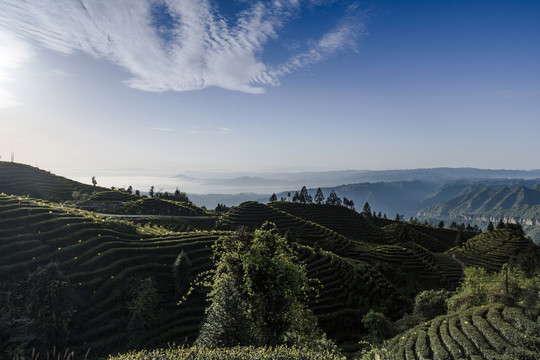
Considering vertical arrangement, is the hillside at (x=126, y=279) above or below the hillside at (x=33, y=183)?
below

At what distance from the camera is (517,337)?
21.2 meters

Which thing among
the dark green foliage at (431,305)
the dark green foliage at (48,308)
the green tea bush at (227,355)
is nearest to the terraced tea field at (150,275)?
the dark green foliage at (48,308)

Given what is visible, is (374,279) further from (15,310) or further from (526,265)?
(15,310)

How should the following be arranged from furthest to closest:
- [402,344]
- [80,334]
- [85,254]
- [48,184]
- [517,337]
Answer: [48,184] → [85,254] → [80,334] → [402,344] → [517,337]

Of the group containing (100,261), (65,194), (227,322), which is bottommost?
(100,261)

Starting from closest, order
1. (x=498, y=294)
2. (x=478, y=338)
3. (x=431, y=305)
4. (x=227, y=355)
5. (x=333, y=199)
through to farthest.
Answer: (x=227, y=355) < (x=478, y=338) < (x=498, y=294) < (x=431, y=305) < (x=333, y=199)

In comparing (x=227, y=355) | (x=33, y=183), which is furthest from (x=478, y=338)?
(x=33, y=183)

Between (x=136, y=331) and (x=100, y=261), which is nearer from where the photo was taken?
(x=136, y=331)

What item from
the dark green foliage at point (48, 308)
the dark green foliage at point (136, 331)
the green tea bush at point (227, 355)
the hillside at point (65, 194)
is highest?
the hillside at point (65, 194)

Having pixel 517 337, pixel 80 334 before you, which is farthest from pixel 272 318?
pixel 80 334

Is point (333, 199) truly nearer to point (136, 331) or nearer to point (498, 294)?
point (498, 294)

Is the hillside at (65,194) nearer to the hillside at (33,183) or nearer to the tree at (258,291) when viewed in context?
the hillside at (33,183)

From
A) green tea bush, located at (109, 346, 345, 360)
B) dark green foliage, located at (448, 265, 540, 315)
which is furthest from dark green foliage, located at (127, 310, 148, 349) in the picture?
dark green foliage, located at (448, 265, 540, 315)

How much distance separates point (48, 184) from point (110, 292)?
99.5m
